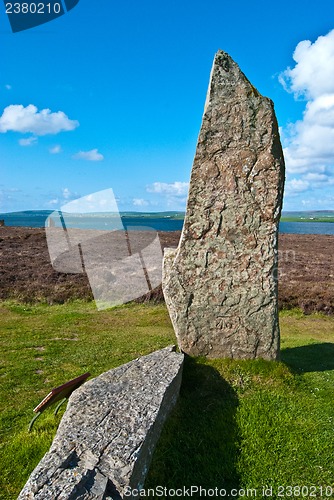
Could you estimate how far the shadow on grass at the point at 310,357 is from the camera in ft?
31.0

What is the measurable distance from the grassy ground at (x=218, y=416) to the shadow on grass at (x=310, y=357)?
0.09 ft

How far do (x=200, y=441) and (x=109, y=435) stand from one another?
1669 millimetres

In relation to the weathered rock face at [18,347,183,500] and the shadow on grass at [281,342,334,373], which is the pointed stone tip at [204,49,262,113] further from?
the shadow on grass at [281,342,334,373]

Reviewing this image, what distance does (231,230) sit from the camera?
8.41 meters

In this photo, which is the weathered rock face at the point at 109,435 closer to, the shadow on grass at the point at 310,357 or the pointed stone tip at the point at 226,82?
the shadow on grass at the point at 310,357

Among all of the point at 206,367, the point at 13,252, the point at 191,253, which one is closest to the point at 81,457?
the point at 206,367

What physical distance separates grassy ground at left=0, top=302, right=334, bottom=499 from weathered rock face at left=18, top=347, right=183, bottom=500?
52 cm

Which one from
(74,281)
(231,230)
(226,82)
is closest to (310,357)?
(231,230)

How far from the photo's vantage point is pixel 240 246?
840 cm

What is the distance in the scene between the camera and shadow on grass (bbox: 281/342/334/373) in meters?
9.45

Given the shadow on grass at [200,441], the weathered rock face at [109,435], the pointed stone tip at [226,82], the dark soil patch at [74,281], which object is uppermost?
the pointed stone tip at [226,82]

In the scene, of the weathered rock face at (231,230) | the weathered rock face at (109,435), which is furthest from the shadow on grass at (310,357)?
the weathered rock face at (109,435)

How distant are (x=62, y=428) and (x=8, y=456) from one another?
51.6 inches

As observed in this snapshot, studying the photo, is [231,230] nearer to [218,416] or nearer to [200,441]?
[218,416]
